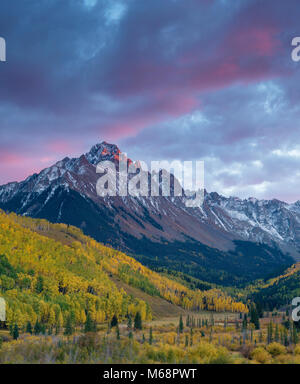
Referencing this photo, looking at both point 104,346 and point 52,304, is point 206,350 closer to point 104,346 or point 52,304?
point 104,346

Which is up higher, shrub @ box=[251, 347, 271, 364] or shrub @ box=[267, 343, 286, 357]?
shrub @ box=[251, 347, 271, 364]

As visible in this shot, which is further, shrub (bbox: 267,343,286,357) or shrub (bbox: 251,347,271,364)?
shrub (bbox: 267,343,286,357)

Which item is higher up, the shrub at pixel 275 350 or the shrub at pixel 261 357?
the shrub at pixel 261 357

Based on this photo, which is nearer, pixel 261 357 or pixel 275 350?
pixel 261 357

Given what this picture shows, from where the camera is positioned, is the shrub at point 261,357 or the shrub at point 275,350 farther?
the shrub at point 275,350

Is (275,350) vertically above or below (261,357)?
below

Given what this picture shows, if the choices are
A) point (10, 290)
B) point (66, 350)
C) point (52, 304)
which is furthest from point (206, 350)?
point (10, 290)

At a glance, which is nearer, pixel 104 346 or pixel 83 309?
pixel 104 346

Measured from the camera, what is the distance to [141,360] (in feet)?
183

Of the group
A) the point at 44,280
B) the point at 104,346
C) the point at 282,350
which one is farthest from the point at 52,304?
the point at 282,350
